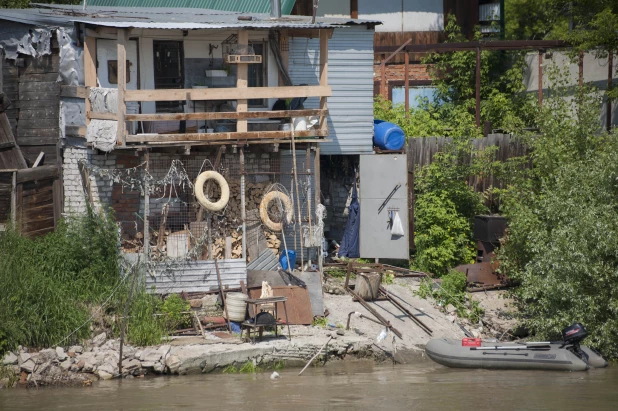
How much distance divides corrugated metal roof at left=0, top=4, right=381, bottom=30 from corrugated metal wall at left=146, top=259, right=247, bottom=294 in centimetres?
467

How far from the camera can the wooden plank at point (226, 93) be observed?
19280mm

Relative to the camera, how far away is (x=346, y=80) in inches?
899

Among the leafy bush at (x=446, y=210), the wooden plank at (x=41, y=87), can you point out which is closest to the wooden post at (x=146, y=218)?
the wooden plank at (x=41, y=87)

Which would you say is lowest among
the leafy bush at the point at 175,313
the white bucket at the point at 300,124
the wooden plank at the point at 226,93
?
the leafy bush at the point at 175,313

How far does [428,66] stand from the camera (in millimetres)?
28094

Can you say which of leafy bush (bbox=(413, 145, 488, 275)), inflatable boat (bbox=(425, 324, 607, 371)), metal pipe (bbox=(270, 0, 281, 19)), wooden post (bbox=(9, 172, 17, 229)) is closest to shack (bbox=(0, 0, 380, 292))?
wooden post (bbox=(9, 172, 17, 229))

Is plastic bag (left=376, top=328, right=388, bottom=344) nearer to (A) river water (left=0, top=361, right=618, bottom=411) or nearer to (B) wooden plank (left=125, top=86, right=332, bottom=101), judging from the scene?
(A) river water (left=0, top=361, right=618, bottom=411)

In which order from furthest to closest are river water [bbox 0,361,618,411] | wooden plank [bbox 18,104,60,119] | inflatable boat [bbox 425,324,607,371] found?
wooden plank [bbox 18,104,60,119], inflatable boat [bbox 425,324,607,371], river water [bbox 0,361,618,411]

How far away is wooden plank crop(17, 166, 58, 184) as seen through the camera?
19.5 meters

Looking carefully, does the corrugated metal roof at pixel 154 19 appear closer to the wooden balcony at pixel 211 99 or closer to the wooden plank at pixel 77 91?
the wooden balcony at pixel 211 99

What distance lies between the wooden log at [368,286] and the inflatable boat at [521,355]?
7.81ft

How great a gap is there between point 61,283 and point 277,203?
464 centimetres

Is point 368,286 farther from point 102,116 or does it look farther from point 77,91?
point 77,91

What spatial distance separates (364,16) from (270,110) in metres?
7.99
